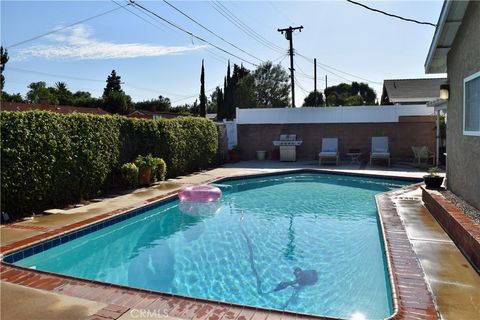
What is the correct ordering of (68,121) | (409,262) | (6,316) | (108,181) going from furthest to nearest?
(108,181) < (68,121) < (409,262) < (6,316)

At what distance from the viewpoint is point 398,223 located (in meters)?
6.67

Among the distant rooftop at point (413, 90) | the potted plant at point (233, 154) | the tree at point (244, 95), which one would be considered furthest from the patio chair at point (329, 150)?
Result: the tree at point (244, 95)

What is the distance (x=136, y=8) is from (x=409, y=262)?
10.0 m

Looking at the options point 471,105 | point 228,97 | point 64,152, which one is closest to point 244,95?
point 228,97

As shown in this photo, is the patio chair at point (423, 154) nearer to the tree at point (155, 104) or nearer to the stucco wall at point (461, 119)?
the stucco wall at point (461, 119)

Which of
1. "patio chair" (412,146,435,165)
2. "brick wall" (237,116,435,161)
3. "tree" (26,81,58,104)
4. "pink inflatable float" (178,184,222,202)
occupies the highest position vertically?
"tree" (26,81,58,104)

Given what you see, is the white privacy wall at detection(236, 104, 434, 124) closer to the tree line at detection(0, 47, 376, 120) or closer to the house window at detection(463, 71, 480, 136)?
the house window at detection(463, 71, 480, 136)

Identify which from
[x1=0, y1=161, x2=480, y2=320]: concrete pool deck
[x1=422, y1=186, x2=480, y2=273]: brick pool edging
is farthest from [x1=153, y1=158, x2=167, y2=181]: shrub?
[x1=422, y1=186, x2=480, y2=273]: brick pool edging

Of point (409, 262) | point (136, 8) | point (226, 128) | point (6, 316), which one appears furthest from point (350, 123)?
point (6, 316)

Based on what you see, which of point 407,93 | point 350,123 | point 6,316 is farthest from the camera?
point 407,93

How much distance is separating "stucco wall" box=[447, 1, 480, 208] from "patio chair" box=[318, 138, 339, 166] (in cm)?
840

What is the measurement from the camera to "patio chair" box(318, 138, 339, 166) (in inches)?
665

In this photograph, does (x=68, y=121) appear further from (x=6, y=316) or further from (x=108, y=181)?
(x=6, y=316)

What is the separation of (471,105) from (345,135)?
1265 cm
